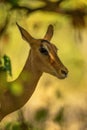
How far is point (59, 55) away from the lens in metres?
2.22

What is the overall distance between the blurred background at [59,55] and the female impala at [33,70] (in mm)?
24

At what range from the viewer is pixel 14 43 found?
7.34 feet

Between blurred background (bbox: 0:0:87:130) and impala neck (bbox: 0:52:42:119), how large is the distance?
23 millimetres

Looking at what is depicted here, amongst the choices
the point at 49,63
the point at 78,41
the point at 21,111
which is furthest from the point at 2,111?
the point at 78,41

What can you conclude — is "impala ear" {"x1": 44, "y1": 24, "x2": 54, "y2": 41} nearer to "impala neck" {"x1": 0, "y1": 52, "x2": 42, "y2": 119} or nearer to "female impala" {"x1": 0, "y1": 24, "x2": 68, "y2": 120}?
"female impala" {"x1": 0, "y1": 24, "x2": 68, "y2": 120}

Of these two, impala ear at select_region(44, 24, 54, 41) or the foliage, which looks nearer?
the foliage

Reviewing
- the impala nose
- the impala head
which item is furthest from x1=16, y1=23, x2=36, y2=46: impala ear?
the impala nose

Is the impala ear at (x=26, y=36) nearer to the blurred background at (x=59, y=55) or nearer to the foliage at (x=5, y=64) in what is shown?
the blurred background at (x=59, y=55)

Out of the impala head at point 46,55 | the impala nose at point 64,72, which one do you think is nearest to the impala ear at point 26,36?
the impala head at point 46,55

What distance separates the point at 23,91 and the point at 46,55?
0.19 m

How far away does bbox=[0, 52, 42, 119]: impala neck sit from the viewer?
2.19 meters

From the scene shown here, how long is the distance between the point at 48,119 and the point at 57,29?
387 millimetres

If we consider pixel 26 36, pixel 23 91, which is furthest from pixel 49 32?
pixel 23 91

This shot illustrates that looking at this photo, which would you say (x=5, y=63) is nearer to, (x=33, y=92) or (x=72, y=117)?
(x=33, y=92)
